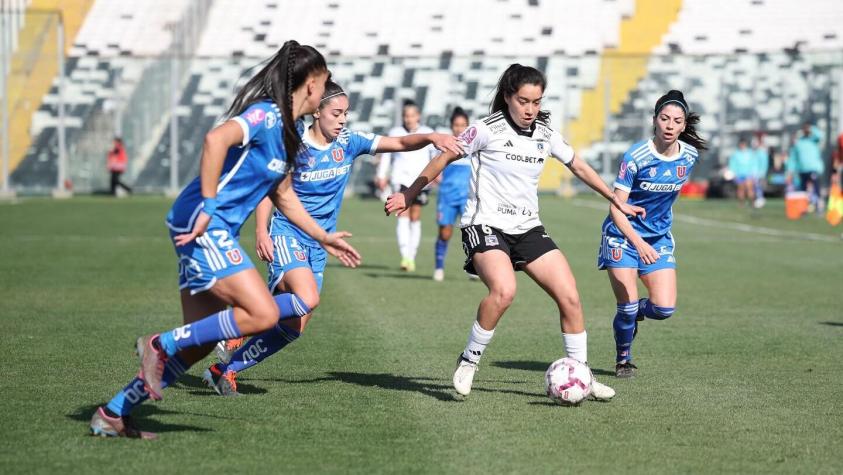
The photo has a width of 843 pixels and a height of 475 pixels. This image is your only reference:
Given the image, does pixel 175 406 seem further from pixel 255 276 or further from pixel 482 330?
pixel 482 330

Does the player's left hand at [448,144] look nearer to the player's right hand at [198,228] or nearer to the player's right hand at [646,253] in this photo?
the player's right hand at [646,253]


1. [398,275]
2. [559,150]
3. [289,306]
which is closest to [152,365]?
[289,306]

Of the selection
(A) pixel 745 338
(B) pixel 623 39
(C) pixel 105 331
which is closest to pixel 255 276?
(C) pixel 105 331

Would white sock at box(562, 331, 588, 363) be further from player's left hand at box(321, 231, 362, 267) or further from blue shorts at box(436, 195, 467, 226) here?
blue shorts at box(436, 195, 467, 226)

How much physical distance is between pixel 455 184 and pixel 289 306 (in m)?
9.50

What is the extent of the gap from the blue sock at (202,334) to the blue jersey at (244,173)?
1.57ft

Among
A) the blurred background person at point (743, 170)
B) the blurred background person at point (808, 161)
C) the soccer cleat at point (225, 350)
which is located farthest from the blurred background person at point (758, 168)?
the soccer cleat at point (225, 350)

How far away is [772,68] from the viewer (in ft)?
143

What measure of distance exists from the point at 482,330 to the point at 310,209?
61.1 inches

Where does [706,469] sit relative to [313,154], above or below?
below

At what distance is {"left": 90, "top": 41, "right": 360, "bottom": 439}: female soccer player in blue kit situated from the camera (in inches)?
247

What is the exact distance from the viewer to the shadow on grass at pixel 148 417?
6730 mm

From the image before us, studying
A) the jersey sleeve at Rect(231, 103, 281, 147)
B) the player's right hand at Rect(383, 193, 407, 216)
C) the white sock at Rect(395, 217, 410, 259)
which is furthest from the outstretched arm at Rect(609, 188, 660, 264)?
the white sock at Rect(395, 217, 410, 259)

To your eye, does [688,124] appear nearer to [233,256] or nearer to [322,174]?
[322,174]
